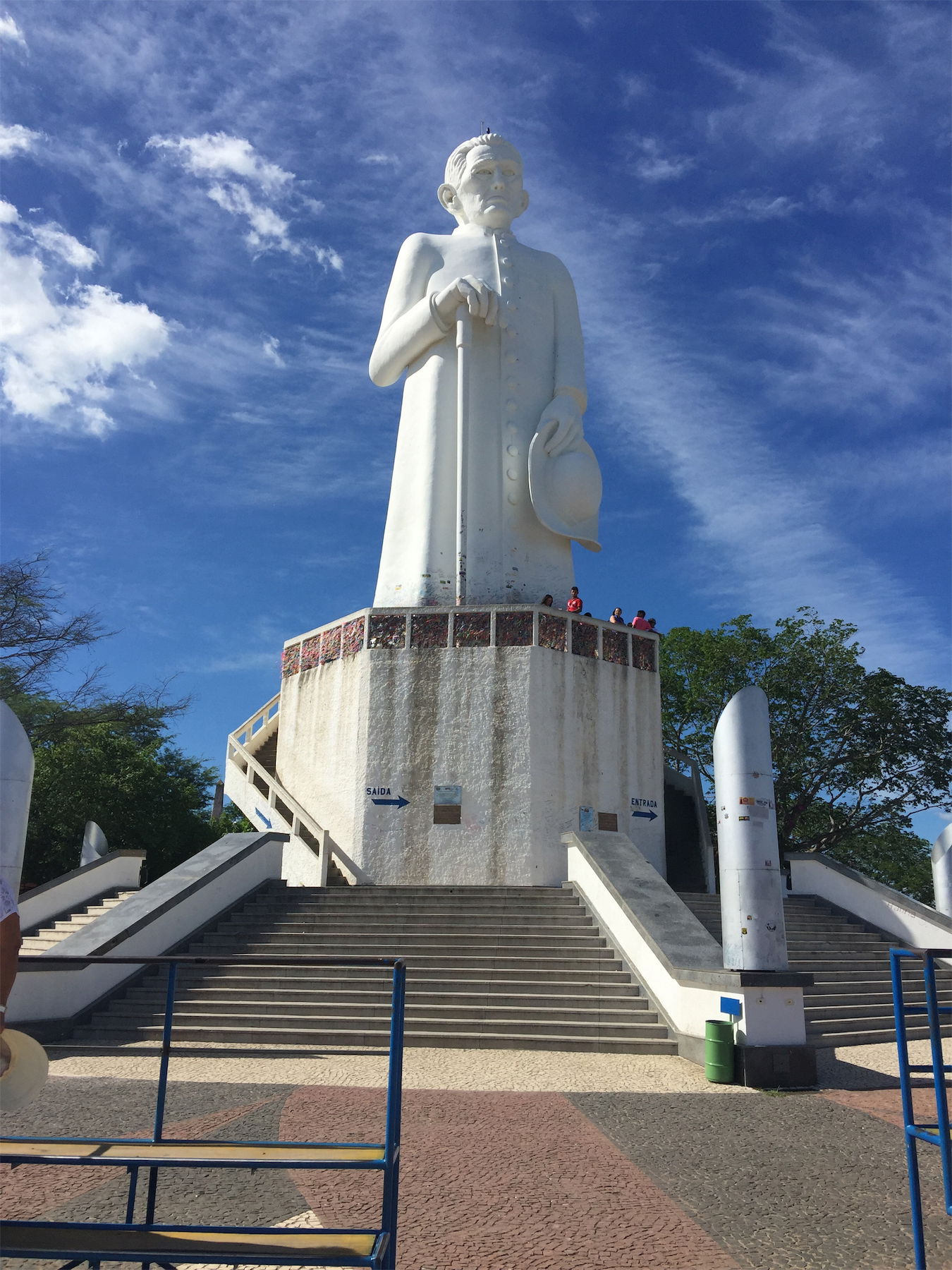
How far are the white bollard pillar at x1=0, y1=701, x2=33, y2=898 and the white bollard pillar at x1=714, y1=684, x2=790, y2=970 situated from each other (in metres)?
8.29

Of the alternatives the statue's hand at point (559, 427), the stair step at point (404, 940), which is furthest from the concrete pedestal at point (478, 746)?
the statue's hand at point (559, 427)

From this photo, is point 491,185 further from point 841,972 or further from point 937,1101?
point 937,1101

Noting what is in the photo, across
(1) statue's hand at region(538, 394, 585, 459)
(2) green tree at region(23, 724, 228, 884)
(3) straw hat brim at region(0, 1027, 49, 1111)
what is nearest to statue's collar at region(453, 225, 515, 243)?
(1) statue's hand at region(538, 394, 585, 459)

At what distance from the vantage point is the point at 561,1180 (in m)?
5.50

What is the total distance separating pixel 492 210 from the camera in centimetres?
2200

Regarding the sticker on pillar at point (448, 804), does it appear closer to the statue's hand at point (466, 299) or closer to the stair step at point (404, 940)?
the stair step at point (404, 940)

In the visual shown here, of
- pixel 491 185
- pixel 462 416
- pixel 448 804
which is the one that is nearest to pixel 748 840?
pixel 448 804

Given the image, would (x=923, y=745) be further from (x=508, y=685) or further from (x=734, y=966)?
(x=734, y=966)

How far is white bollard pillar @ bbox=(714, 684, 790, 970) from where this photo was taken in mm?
9406

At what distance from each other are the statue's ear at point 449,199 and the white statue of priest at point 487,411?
0.63 feet

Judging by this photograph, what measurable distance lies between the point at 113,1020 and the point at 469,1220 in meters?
7.38

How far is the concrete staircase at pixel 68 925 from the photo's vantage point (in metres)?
13.4

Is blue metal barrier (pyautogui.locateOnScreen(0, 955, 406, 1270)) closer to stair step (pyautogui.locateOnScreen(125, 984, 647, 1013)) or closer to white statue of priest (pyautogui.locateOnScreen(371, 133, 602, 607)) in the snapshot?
stair step (pyautogui.locateOnScreen(125, 984, 647, 1013))

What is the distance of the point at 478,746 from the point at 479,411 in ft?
24.7
